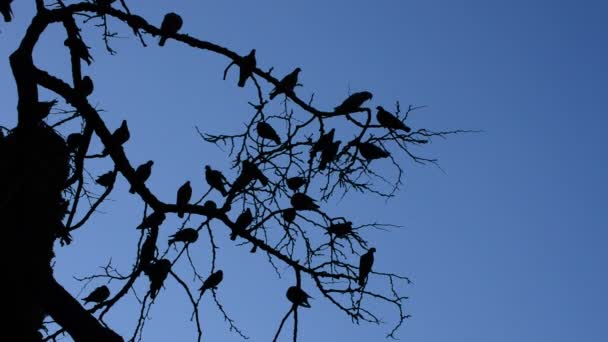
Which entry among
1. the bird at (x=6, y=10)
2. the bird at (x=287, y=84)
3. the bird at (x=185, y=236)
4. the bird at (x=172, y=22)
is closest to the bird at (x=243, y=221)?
the bird at (x=185, y=236)

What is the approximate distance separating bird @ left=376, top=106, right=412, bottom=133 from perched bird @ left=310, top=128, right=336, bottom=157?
0.26 metres

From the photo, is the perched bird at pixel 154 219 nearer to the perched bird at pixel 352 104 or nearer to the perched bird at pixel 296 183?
the perched bird at pixel 296 183

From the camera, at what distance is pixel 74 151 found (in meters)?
3.71

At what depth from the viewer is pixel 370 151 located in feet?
10.3

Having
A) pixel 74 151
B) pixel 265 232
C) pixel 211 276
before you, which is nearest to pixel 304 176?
pixel 265 232

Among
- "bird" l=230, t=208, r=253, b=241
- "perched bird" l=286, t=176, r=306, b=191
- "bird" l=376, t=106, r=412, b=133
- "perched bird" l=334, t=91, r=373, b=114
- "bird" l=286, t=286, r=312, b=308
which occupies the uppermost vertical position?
"bird" l=376, t=106, r=412, b=133

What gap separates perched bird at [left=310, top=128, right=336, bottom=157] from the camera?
10.5 ft

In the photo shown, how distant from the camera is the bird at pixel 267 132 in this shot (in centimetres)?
342

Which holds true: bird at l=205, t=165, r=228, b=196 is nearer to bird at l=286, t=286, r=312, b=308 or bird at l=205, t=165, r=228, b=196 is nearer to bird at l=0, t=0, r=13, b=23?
bird at l=286, t=286, r=312, b=308

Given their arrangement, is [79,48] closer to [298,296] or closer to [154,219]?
[154,219]

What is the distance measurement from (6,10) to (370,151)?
6.70ft

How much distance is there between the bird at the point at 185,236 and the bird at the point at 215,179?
0.29m

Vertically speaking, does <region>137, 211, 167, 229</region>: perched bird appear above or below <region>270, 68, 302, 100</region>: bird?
below

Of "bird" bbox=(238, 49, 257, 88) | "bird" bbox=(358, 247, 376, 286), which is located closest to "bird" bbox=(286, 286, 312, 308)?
"bird" bbox=(358, 247, 376, 286)
